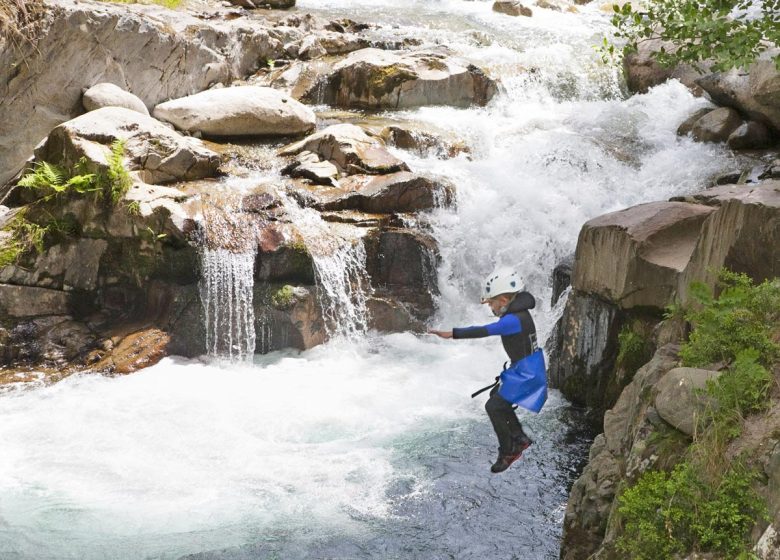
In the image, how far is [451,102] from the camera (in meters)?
15.7

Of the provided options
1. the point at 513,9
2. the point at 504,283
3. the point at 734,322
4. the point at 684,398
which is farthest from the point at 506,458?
the point at 513,9

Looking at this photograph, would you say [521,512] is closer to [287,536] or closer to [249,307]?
[287,536]

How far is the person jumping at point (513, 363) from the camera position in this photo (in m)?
6.19

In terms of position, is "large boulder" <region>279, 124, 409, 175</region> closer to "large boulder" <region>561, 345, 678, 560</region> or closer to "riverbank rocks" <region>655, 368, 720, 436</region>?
"large boulder" <region>561, 345, 678, 560</region>

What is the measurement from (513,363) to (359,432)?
243 centimetres

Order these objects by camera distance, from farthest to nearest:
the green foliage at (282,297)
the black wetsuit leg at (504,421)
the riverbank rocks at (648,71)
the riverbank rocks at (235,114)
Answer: the riverbank rocks at (648,71), the riverbank rocks at (235,114), the green foliage at (282,297), the black wetsuit leg at (504,421)

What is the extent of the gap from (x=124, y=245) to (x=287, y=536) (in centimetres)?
533

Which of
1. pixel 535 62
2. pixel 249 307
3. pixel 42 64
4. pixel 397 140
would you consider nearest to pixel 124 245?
pixel 249 307

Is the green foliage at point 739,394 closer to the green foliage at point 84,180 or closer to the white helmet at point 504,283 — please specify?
the white helmet at point 504,283

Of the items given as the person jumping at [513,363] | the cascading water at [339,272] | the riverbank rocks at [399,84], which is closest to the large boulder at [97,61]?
the riverbank rocks at [399,84]

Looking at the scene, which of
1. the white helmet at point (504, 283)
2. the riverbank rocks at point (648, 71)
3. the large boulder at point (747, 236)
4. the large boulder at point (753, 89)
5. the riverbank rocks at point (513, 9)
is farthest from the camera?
the riverbank rocks at point (513, 9)

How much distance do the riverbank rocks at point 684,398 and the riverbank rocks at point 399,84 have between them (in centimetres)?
1144

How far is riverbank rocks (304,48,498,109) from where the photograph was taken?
50.9 ft

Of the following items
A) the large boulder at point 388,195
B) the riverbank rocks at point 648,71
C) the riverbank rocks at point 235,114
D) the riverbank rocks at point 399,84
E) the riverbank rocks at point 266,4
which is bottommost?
the large boulder at point 388,195
